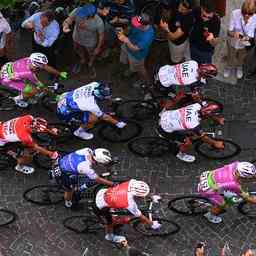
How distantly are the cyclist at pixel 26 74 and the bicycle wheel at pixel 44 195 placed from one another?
2217 mm

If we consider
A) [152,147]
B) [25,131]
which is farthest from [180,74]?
[25,131]

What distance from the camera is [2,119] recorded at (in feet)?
48.2

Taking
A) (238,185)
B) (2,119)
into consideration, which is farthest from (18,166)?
(238,185)

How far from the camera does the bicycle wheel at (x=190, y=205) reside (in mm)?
12414

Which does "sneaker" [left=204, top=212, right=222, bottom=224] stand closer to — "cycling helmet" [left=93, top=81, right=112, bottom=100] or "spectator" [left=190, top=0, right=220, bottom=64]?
"cycling helmet" [left=93, top=81, right=112, bottom=100]

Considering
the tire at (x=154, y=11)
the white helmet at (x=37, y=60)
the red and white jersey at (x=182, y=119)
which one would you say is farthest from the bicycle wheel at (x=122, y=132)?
the tire at (x=154, y=11)

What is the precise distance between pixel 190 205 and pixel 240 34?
4.02m

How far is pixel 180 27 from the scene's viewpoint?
46.2 feet

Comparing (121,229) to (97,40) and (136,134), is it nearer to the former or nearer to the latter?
(136,134)

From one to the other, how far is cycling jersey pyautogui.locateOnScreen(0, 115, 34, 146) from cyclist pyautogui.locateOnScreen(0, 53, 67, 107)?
1481 mm

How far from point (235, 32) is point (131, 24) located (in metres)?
2.16

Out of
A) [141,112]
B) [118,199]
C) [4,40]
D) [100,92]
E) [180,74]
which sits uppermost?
[4,40]

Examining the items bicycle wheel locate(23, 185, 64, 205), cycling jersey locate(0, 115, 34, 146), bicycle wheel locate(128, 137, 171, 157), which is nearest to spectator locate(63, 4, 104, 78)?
bicycle wheel locate(128, 137, 171, 157)

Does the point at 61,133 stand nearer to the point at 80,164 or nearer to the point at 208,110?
the point at 80,164
